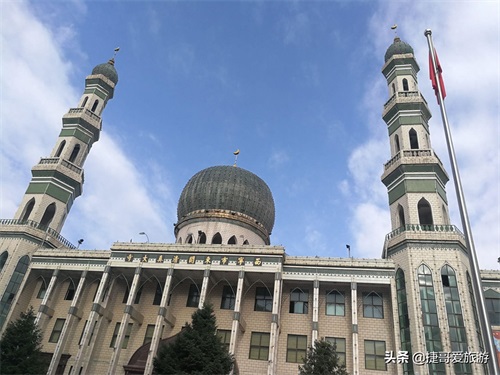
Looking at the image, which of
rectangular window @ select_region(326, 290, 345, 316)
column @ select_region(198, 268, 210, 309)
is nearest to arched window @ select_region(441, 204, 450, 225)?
rectangular window @ select_region(326, 290, 345, 316)

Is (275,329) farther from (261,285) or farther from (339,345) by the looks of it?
(261,285)

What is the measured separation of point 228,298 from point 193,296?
2957mm

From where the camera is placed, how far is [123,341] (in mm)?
31078

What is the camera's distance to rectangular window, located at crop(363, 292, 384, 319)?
2928cm

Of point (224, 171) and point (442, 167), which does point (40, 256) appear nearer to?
point (224, 171)

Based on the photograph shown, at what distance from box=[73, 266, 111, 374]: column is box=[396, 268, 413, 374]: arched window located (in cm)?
2200

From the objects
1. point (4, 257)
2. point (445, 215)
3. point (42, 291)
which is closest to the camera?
point (445, 215)

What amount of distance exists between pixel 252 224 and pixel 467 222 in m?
27.8

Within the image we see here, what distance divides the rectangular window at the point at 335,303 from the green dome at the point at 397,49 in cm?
2375

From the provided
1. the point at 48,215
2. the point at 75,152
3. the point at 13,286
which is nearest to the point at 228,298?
the point at 13,286

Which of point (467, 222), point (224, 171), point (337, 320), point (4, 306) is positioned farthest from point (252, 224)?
point (467, 222)

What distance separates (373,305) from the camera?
2970 cm

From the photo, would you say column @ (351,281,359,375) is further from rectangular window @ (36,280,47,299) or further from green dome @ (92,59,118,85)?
green dome @ (92,59,118,85)

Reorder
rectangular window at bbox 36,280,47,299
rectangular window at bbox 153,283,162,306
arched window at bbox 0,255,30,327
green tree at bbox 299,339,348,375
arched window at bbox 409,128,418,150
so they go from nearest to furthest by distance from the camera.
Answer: green tree at bbox 299,339,348,375, arched window at bbox 0,255,30,327, rectangular window at bbox 153,283,162,306, arched window at bbox 409,128,418,150, rectangular window at bbox 36,280,47,299
